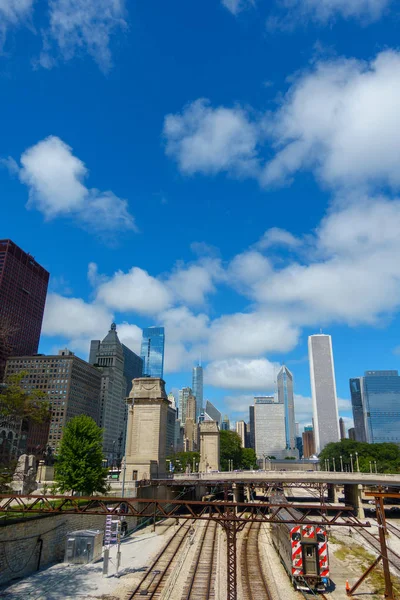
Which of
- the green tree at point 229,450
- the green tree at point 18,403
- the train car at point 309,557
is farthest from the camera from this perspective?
the green tree at point 229,450

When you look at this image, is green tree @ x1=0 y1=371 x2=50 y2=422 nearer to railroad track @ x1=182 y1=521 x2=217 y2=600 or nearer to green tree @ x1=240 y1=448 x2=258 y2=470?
railroad track @ x1=182 y1=521 x2=217 y2=600

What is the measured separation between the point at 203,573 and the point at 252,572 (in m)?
4.86

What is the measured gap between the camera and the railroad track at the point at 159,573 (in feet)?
109

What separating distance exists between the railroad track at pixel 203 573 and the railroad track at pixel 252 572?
2.85 metres

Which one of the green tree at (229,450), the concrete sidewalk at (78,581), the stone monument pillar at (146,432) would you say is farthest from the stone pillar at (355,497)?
the green tree at (229,450)

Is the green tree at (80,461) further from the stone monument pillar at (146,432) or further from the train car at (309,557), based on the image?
the train car at (309,557)

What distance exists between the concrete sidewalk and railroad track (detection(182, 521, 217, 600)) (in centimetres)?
511

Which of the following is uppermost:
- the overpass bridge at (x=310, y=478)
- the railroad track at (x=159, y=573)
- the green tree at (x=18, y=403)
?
the green tree at (x=18, y=403)

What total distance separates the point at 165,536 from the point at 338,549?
2296 cm

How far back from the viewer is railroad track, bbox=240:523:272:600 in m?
33.6

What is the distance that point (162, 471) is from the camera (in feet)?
265

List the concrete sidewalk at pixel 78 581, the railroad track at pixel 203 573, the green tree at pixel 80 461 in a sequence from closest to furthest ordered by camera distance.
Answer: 1. the concrete sidewalk at pixel 78 581
2. the railroad track at pixel 203 573
3. the green tree at pixel 80 461

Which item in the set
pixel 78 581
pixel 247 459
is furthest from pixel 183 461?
pixel 78 581

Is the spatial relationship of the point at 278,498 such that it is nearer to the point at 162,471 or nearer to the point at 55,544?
the point at 162,471
